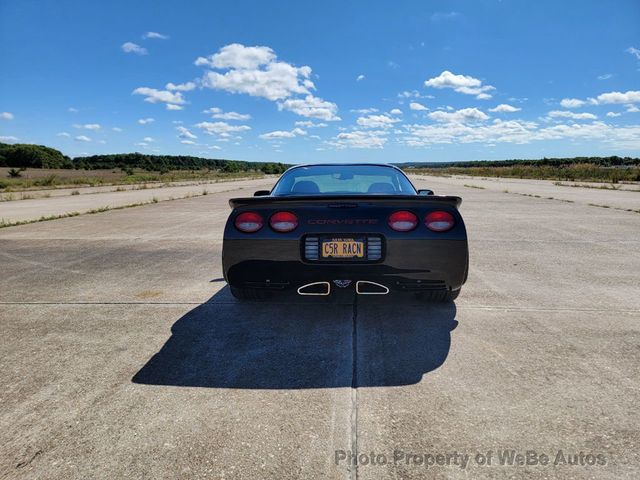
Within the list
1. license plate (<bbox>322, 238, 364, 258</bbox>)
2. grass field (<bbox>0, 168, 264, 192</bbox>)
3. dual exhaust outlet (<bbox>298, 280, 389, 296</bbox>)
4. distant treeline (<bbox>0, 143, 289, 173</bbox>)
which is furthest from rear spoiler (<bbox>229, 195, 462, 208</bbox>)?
distant treeline (<bbox>0, 143, 289, 173</bbox>)

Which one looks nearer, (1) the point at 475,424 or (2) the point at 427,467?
(2) the point at 427,467

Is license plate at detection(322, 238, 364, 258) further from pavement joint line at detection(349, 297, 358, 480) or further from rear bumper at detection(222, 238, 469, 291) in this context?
pavement joint line at detection(349, 297, 358, 480)

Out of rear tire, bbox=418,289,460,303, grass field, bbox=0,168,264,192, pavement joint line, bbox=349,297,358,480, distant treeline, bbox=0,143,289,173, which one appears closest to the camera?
pavement joint line, bbox=349,297,358,480

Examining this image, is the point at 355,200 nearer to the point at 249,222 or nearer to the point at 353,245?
the point at 353,245

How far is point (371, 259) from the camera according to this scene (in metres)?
2.88

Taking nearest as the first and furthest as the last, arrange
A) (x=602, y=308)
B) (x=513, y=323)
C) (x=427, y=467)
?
(x=427, y=467) < (x=513, y=323) < (x=602, y=308)

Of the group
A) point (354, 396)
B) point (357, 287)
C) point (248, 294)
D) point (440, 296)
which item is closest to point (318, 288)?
point (357, 287)

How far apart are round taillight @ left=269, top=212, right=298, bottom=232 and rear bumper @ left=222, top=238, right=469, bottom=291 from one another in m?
0.10

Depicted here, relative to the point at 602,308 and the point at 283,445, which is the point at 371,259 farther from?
the point at 602,308

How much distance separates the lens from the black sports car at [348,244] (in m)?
2.86

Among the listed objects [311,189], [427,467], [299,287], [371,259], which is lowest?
[427,467]

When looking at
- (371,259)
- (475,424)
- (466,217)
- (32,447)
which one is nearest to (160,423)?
(32,447)

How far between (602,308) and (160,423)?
11.8ft

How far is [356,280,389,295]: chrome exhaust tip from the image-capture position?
2863mm
